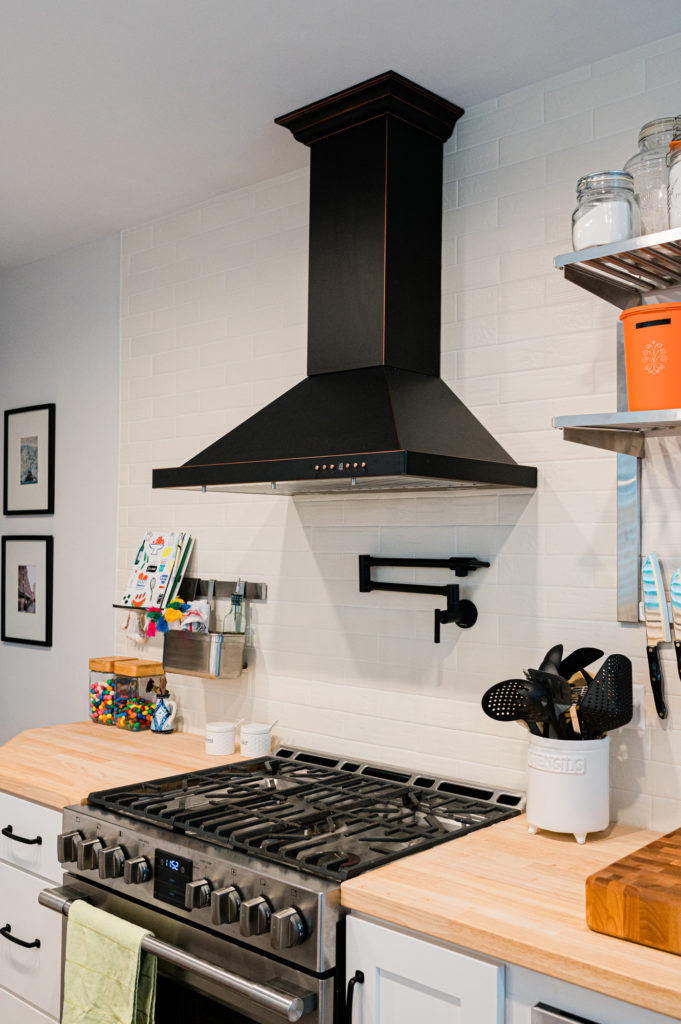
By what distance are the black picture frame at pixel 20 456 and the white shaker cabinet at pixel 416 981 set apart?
248cm

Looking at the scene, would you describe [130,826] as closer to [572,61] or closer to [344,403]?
[344,403]

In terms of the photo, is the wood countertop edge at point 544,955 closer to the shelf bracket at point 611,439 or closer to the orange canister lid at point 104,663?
the shelf bracket at point 611,439

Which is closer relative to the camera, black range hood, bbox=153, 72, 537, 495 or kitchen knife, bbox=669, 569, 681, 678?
kitchen knife, bbox=669, 569, 681, 678

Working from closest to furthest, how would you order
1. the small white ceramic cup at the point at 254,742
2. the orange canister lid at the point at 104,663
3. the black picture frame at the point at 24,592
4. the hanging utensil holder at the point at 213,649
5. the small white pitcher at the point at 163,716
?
the small white ceramic cup at the point at 254,742 < the hanging utensil holder at the point at 213,649 < the small white pitcher at the point at 163,716 < the orange canister lid at the point at 104,663 < the black picture frame at the point at 24,592

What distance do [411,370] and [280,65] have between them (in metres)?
0.79

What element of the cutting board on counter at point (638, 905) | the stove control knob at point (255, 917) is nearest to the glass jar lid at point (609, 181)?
the cutting board on counter at point (638, 905)

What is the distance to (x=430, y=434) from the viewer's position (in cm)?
200

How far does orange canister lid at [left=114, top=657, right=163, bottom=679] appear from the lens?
118 inches

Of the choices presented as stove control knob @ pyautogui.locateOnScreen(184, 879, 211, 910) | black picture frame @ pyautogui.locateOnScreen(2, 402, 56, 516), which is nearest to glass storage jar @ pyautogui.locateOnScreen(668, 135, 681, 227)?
stove control knob @ pyautogui.locateOnScreen(184, 879, 211, 910)

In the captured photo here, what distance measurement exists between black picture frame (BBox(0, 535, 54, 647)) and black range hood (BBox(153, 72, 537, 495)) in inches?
58.9

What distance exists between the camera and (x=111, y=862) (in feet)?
6.52

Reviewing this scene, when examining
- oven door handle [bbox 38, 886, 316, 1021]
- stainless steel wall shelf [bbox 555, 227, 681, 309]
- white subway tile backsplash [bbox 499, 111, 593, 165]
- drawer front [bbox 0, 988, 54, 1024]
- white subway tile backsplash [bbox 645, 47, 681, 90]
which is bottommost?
drawer front [bbox 0, 988, 54, 1024]

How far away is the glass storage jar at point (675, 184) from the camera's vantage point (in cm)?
165

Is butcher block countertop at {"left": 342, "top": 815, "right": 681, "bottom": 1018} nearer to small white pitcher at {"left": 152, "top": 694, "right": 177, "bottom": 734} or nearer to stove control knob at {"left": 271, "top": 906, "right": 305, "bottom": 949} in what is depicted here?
stove control knob at {"left": 271, "top": 906, "right": 305, "bottom": 949}
